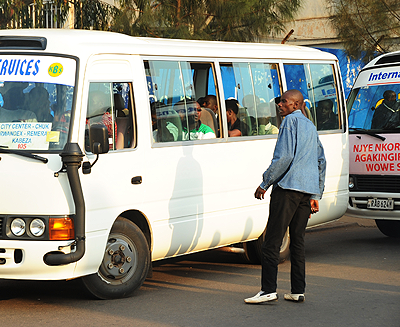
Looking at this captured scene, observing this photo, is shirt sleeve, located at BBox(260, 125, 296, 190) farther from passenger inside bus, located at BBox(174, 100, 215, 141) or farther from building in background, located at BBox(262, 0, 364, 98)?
building in background, located at BBox(262, 0, 364, 98)

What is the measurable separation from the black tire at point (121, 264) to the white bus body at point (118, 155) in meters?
0.01

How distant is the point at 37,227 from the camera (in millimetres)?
6410

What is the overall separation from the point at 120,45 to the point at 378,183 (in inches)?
190

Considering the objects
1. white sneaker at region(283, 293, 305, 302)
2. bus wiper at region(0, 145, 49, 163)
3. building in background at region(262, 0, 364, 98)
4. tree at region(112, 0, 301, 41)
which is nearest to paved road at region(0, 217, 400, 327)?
white sneaker at region(283, 293, 305, 302)

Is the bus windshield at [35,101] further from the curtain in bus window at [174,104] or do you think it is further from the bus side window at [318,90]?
the bus side window at [318,90]

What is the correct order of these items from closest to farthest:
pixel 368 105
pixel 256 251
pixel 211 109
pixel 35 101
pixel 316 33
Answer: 1. pixel 35 101
2. pixel 211 109
3. pixel 256 251
4. pixel 368 105
5. pixel 316 33

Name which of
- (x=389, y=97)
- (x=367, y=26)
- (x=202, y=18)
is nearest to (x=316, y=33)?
(x=367, y=26)

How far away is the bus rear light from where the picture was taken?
20.9 feet

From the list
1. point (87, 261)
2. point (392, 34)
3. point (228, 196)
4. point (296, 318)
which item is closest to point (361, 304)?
point (296, 318)

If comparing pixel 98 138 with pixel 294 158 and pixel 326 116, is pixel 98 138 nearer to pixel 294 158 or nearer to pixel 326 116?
pixel 294 158

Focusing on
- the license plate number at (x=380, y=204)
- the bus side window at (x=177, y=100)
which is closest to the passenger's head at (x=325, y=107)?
the license plate number at (x=380, y=204)

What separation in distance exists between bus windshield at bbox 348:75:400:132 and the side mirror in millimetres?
5287

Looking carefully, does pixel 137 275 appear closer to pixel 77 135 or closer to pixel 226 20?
pixel 77 135

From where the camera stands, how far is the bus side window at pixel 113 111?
22.4 feet
